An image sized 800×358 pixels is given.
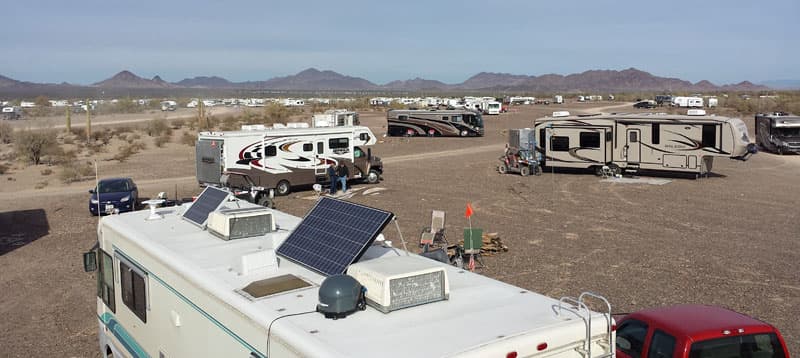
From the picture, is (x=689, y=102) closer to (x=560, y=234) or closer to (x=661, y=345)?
(x=560, y=234)

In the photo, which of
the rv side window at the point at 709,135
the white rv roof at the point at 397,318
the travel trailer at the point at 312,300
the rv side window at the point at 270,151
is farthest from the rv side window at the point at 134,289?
the rv side window at the point at 709,135

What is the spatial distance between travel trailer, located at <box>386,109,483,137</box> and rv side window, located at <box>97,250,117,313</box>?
138 ft

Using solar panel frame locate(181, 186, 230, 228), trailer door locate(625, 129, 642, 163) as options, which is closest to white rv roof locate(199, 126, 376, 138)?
trailer door locate(625, 129, 642, 163)

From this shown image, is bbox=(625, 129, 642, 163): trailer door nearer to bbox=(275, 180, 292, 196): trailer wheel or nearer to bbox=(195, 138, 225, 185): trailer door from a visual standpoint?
bbox=(275, 180, 292, 196): trailer wheel

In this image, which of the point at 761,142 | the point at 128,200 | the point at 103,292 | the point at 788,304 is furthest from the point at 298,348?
the point at 761,142

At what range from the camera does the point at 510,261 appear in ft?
47.4

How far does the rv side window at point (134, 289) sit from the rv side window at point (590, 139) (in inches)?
949

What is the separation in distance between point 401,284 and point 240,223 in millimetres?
2890

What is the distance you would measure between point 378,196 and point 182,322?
1813 centimetres

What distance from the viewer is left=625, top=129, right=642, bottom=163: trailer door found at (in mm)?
27750

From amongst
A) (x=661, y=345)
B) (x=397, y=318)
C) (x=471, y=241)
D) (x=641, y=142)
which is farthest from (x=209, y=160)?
(x=397, y=318)

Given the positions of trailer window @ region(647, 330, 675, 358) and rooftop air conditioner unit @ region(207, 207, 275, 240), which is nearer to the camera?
trailer window @ region(647, 330, 675, 358)

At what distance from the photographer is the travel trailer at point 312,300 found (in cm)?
427

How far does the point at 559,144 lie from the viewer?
29.7 meters
